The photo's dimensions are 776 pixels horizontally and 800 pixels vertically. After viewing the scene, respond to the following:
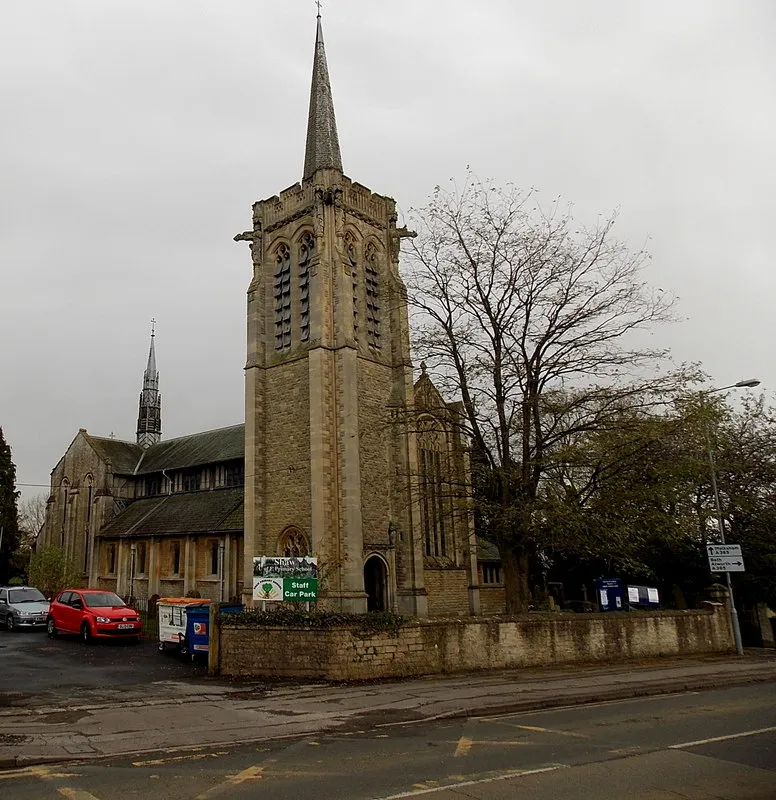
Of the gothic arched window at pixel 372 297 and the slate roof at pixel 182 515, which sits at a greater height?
the gothic arched window at pixel 372 297

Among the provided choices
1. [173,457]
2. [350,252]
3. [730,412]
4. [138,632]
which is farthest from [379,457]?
[173,457]

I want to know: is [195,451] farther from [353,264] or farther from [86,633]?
[86,633]

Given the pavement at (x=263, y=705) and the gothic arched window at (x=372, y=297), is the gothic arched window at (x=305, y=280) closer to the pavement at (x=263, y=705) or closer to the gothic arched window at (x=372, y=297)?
the gothic arched window at (x=372, y=297)

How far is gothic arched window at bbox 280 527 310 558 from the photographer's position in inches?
1040

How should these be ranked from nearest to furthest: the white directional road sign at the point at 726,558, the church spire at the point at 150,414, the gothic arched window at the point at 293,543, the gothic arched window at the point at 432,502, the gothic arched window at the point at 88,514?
1. the white directional road sign at the point at 726,558
2. the gothic arched window at the point at 293,543
3. the gothic arched window at the point at 432,502
4. the gothic arched window at the point at 88,514
5. the church spire at the point at 150,414

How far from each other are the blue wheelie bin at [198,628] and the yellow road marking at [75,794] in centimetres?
1047

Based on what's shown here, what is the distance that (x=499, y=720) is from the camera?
1061 centimetres

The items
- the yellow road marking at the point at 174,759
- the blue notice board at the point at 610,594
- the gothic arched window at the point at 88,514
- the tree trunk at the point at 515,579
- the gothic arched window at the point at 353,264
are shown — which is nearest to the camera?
the yellow road marking at the point at 174,759

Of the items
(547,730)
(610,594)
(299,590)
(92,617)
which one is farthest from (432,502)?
(547,730)

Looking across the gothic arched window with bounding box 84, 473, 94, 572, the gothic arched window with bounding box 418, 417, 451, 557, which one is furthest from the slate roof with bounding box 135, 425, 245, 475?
the gothic arched window with bounding box 418, 417, 451, 557

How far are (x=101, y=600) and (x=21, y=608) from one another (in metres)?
5.90

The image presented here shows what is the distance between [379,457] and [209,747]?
64.7ft

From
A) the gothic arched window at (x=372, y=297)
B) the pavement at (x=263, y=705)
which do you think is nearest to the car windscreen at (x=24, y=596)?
the pavement at (x=263, y=705)

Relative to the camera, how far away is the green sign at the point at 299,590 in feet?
50.0
